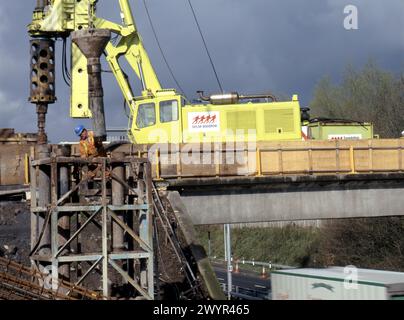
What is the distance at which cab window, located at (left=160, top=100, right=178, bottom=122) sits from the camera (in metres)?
34.5

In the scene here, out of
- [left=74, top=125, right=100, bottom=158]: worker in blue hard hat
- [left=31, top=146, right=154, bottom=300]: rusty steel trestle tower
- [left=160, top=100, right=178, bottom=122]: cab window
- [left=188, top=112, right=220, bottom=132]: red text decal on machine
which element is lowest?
[left=31, top=146, right=154, bottom=300]: rusty steel trestle tower

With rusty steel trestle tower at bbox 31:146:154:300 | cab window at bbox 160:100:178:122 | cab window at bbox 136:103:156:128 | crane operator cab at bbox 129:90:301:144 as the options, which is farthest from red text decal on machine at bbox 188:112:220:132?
rusty steel trestle tower at bbox 31:146:154:300

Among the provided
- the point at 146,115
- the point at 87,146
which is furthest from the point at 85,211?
the point at 146,115

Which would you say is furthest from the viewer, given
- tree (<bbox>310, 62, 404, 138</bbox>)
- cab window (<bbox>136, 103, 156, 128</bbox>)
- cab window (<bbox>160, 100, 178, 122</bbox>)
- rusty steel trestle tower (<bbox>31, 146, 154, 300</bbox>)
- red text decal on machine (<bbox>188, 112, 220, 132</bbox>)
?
tree (<bbox>310, 62, 404, 138</bbox>)

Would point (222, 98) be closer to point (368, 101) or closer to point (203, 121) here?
point (203, 121)

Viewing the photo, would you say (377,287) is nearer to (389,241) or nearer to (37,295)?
(37,295)

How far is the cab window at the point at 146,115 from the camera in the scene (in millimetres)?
34906

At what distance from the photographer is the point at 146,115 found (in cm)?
3503

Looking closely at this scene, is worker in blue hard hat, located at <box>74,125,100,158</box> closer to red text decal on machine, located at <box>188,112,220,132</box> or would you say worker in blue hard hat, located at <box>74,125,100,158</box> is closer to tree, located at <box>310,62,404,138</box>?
red text decal on machine, located at <box>188,112,220,132</box>

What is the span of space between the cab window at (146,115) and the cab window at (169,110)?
1.31ft

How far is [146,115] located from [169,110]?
1.10m

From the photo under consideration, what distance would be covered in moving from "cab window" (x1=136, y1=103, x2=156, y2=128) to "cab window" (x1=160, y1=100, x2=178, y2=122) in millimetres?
401

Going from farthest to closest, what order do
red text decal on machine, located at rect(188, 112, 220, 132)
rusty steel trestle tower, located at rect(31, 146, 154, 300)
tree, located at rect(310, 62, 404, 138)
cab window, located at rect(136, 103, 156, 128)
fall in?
tree, located at rect(310, 62, 404, 138) < cab window, located at rect(136, 103, 156, 128) < red text decal on machine, located at rect(188, 112, 220, 132) < rusty steel trestle tower, located at rect(31, 146, 154, 300)

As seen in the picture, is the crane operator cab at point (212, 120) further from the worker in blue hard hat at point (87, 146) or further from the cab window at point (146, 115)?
the worker in blue hard hat at point (87, 146)
